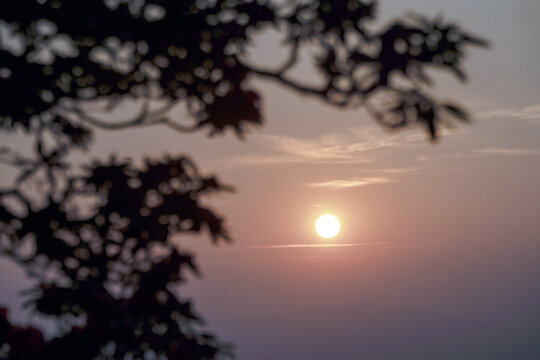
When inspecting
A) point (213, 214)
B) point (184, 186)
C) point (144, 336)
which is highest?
point (184, 186)

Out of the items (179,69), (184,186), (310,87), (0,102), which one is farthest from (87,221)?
(310,87)

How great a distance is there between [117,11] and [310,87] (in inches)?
79.2

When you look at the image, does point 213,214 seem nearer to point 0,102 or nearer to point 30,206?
point 30,206

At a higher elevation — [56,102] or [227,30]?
[227,30]

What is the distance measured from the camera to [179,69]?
486cm

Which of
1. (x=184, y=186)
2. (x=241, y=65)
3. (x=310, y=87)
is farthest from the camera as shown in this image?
(x=184, y=186)

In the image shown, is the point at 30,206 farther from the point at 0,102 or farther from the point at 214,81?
the point at 214,81

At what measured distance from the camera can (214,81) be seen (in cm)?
493

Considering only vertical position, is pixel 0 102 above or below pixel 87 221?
above

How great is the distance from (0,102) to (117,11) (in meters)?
1.41

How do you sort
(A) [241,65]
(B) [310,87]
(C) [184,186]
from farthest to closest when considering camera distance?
(C) [184,186] < (A) [241,65] < (B) [310,87]

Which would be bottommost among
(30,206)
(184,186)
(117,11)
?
(30,206)

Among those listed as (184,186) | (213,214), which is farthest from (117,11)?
(213,214)

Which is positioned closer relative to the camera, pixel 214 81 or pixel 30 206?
pixel 30 206
